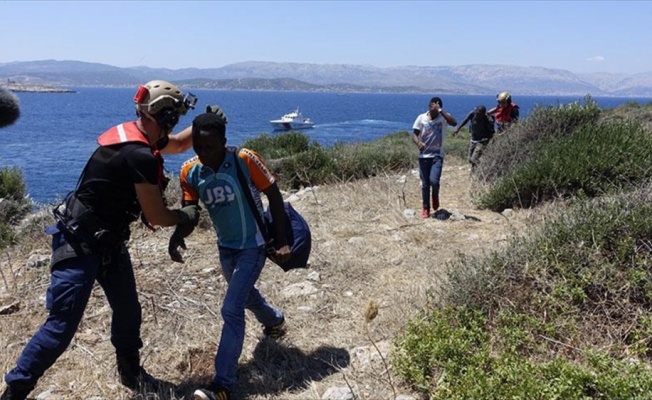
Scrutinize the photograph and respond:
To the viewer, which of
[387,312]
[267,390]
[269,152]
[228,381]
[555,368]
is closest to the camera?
[555,368]

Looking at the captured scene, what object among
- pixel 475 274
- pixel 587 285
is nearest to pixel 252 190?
pixel 475 274

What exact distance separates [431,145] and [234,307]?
534 centimetres

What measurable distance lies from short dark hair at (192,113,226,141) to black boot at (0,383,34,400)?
1.72m

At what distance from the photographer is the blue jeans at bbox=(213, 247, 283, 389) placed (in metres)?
3.67

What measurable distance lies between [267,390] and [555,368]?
1792mm

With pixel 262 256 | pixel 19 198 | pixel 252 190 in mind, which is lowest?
pixel 19 198

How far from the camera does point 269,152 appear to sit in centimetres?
1625

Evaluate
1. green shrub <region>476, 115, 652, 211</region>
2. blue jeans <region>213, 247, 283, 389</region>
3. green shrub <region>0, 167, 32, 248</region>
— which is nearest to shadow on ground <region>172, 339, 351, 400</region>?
blue jeans <region>213, 247, 283, 389</region>

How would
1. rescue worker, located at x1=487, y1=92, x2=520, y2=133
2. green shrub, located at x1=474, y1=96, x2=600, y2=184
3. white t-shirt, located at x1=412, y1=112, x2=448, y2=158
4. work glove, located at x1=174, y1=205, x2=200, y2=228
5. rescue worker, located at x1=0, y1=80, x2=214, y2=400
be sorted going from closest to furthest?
1. rescue worker, located at x1=0, y1=80, x2=214, y2=400
2. work glove, located at x1=174, y1=205, x2=200, y2=228
3. white t-shirt, located at x1=412, y1=112, x2=448, y2=158
4. green shrub, located at x1=474, y1=96, x2=600, y2=184
5. rescue worker, located at x1=487, y1=92, x2=520, y2=133

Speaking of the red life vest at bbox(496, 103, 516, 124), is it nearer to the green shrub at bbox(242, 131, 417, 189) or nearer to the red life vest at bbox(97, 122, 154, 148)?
the green shrub at bbox(242, 131, 417, 189)

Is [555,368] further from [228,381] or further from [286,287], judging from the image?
[286,287]

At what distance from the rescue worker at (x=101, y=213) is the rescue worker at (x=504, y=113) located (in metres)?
9.48

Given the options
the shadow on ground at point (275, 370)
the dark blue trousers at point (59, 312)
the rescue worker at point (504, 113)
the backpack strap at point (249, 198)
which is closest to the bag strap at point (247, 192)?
the backpack strap at point (249, 198)

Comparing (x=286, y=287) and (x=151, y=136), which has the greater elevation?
(x=151, y=136)
